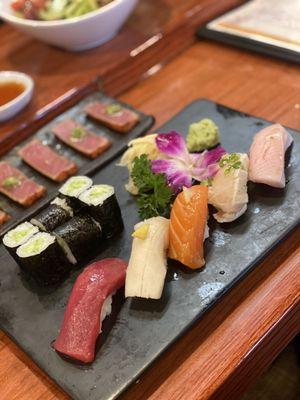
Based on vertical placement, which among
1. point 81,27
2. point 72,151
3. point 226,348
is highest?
point 81,27

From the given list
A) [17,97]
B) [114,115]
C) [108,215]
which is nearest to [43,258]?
[108,215]

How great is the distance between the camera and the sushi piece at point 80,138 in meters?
2.26

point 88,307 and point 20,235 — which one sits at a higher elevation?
point 20,235

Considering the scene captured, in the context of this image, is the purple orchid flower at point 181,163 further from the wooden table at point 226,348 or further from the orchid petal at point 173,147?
the wooden table at point 226,348

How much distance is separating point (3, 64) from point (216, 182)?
1650 mm

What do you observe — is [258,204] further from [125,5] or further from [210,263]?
[125,5]

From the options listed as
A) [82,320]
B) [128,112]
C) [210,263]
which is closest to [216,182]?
[210,263]

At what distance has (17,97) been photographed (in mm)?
2498

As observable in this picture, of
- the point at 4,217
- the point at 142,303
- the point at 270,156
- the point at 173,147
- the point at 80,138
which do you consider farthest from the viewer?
the point at 80,138

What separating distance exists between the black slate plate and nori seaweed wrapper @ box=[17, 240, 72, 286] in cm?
3

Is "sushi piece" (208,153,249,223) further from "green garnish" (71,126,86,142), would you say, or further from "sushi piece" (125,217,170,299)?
"green garnish" (71,126,86,142)

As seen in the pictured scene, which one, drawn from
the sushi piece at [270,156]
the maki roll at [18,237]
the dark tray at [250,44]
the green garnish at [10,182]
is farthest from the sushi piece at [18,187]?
the dark tray at [250,44]

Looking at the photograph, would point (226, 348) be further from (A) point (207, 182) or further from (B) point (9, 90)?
(B) point (9, 90)

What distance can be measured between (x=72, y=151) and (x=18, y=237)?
69 centimetres
